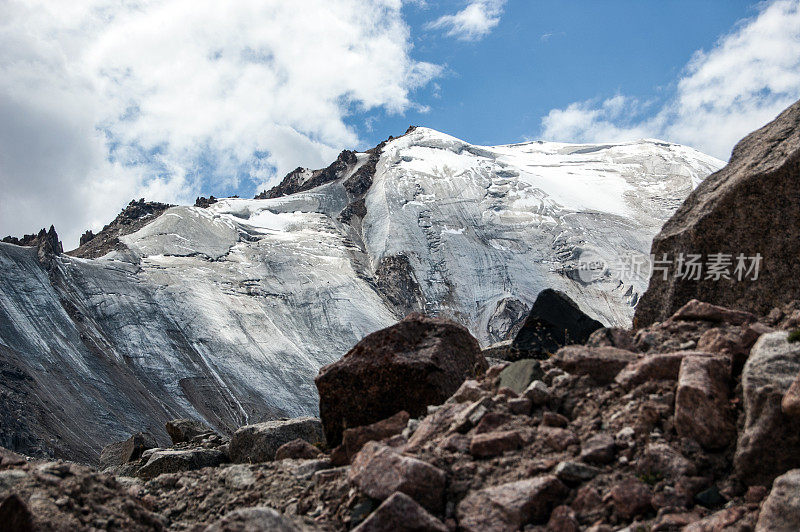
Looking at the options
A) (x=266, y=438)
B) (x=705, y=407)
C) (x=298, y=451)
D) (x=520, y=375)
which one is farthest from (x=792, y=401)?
(x=266, y=438)

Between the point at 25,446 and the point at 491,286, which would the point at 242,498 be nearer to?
the point at 25,446

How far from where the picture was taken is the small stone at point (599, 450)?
5.13m

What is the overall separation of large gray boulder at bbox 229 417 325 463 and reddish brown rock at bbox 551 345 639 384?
4.60 metres

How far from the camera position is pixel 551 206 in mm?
82000

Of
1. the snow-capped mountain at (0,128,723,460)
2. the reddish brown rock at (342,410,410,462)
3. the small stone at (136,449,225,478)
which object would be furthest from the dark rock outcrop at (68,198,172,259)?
the reddish brown rock at (342,410,410,462)

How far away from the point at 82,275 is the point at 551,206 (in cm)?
5087

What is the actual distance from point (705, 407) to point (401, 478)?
7.62 feet

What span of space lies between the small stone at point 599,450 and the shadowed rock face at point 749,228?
12.6 feet

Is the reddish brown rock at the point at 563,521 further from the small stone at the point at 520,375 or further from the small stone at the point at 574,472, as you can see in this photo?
the small stone at the point at 520,375

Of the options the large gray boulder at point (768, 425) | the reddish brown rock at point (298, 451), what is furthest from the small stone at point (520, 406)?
the reddish brown rock at point (298, 451)

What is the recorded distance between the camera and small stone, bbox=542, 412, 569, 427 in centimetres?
568

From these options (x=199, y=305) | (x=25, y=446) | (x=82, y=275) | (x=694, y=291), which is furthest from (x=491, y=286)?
(x=694, y=291)

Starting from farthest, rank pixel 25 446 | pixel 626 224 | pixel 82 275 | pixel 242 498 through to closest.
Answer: pixel 626 224 < pixel 82 275 < pixel 25 446 < pixel 242 498

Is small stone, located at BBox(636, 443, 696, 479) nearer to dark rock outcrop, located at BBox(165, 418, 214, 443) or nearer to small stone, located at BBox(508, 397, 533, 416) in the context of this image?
small stone, located at BBox(508, 397, 533, 416)
